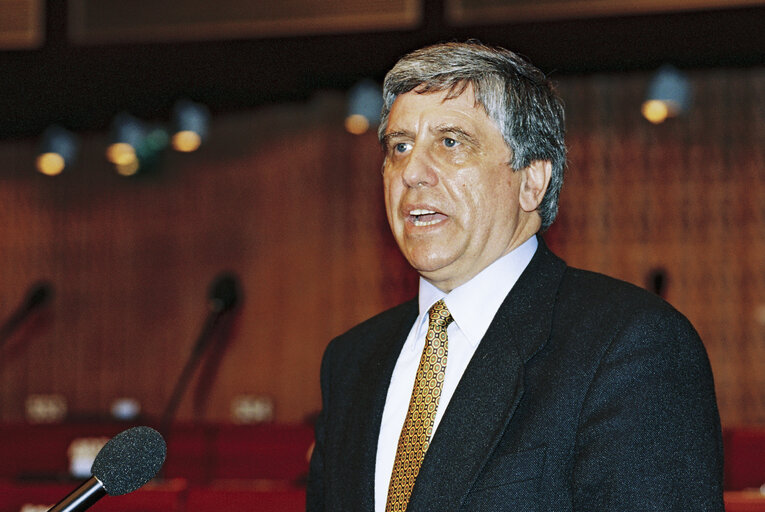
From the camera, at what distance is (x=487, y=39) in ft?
19.9

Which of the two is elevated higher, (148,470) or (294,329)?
(148,470)

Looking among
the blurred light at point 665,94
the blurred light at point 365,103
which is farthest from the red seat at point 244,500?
the blurred light at point 665,94

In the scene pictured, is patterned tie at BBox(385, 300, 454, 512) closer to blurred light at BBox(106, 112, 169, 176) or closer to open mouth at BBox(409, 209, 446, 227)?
open mouth at BBox(409, 209, 446, 227)

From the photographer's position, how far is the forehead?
1.69m

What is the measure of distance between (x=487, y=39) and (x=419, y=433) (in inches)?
190

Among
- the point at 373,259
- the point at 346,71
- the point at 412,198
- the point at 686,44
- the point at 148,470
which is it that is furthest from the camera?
the point at 373,259

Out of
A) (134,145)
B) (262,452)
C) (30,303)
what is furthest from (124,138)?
(262,452)

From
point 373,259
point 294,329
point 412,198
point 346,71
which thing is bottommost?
point 294,329

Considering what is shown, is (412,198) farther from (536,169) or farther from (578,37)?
(578,37)

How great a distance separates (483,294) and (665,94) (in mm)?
5186

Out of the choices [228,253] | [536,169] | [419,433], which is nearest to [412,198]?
[536,169]

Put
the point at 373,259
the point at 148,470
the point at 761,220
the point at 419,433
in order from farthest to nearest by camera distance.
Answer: the point at 373,259 → the point at 761,220 → the point at 419,433 → the point at 148,470

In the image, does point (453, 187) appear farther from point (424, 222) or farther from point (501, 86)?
point (501, 86)

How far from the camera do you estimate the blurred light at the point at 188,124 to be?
746 centimetres
